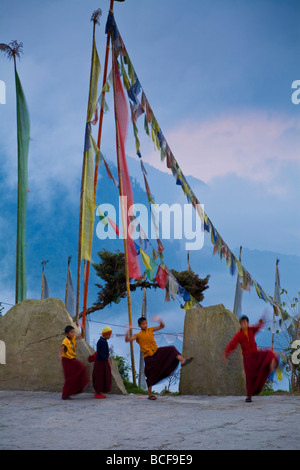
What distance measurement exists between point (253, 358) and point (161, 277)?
371cm

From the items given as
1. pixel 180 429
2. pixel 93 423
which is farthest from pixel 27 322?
pixel 180 429

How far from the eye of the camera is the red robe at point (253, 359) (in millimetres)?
8969

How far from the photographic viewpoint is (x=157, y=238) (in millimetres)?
12625

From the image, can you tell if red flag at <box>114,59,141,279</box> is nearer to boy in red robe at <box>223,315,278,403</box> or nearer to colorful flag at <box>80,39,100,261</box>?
colorful flag at <box>80,39,100,261</box>

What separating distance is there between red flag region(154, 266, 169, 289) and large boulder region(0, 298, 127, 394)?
226 cm

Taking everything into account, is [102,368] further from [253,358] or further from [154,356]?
[253,358]

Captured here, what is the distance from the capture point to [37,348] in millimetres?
10672

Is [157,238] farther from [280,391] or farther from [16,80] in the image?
[16,80]

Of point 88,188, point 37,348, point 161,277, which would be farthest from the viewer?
point 161,277

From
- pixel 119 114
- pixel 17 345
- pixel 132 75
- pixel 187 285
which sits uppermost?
pixel 132 75

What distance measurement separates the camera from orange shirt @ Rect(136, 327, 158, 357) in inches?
381

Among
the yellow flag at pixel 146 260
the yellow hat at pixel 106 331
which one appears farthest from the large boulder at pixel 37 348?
the yellow flag at pixel 146 260

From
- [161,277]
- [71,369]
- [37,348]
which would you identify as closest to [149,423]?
A: [71,369]
